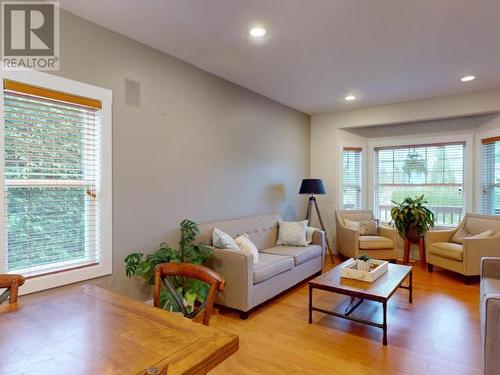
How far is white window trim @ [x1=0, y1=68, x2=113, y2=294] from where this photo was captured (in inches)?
85.7

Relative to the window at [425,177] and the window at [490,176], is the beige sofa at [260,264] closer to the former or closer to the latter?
the window at [425,177]

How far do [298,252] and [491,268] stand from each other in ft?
6.52

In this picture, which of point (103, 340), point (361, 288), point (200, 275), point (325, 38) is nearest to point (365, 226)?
point (361, 288)

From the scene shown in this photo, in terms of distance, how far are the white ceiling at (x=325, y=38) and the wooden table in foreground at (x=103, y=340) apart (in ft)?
7.27

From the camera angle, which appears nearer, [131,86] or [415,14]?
[415,14]

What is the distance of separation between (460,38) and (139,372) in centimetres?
366

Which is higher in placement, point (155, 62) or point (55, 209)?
point (155, 62)

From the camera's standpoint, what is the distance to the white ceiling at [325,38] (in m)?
2.46

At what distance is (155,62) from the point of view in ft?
10.5

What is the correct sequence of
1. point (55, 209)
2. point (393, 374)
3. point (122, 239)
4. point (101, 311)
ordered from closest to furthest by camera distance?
point (101, 311), point (393, 374), point (55, 209), point (122, 239)

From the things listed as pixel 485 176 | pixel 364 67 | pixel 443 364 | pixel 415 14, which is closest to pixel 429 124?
pixel 485 176

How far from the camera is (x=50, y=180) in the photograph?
8.05 feet

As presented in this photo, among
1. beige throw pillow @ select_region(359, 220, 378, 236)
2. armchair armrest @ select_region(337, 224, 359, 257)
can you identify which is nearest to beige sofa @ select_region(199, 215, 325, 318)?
armchair armrest @ select_region(337, 224, 359, 257)

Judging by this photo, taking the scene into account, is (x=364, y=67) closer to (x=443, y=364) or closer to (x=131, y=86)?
(x=131, y=86)
